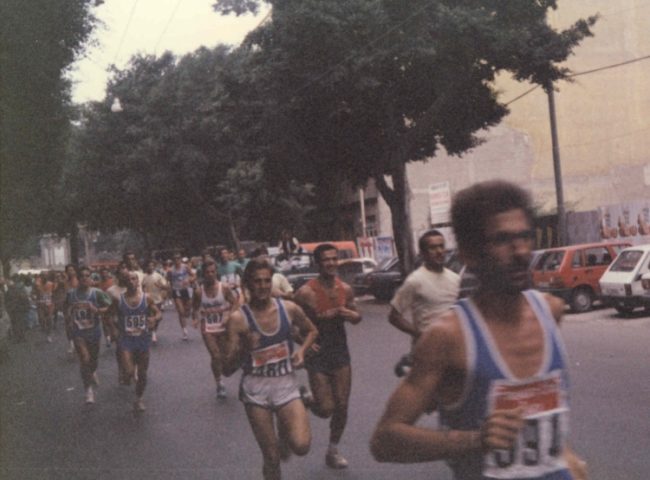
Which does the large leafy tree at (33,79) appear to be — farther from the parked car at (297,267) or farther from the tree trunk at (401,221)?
the tree trunk at (401,221)

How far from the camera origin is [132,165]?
48344 mm

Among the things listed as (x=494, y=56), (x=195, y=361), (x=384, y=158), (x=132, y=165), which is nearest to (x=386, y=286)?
(x=384, y=158)

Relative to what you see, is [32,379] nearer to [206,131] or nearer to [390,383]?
[390,383]

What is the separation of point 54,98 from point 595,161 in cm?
2846

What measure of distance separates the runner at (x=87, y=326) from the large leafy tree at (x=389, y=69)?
48.3 feet

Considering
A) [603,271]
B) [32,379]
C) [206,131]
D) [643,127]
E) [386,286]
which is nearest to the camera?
[32,379]

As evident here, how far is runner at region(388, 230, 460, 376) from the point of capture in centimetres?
766

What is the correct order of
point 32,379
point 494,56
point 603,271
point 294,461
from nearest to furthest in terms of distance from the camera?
point 294,461
point 32,379
point 603,271
point 494,56

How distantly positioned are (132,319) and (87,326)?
4.74 ft

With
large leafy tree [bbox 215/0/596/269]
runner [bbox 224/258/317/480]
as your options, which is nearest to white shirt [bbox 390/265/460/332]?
runner [bbox 224/258/317/480]

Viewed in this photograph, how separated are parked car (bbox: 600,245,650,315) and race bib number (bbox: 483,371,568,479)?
57.0 feet

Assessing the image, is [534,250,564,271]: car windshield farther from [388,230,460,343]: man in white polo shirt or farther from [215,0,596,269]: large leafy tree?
[388,230,460,343]: man in white polo shirt

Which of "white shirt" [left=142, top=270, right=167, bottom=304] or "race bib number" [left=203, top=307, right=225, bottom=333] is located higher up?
"white shirt" [left=142, top=270, right=167, bottom=304]

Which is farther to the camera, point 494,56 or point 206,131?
point 206,131
